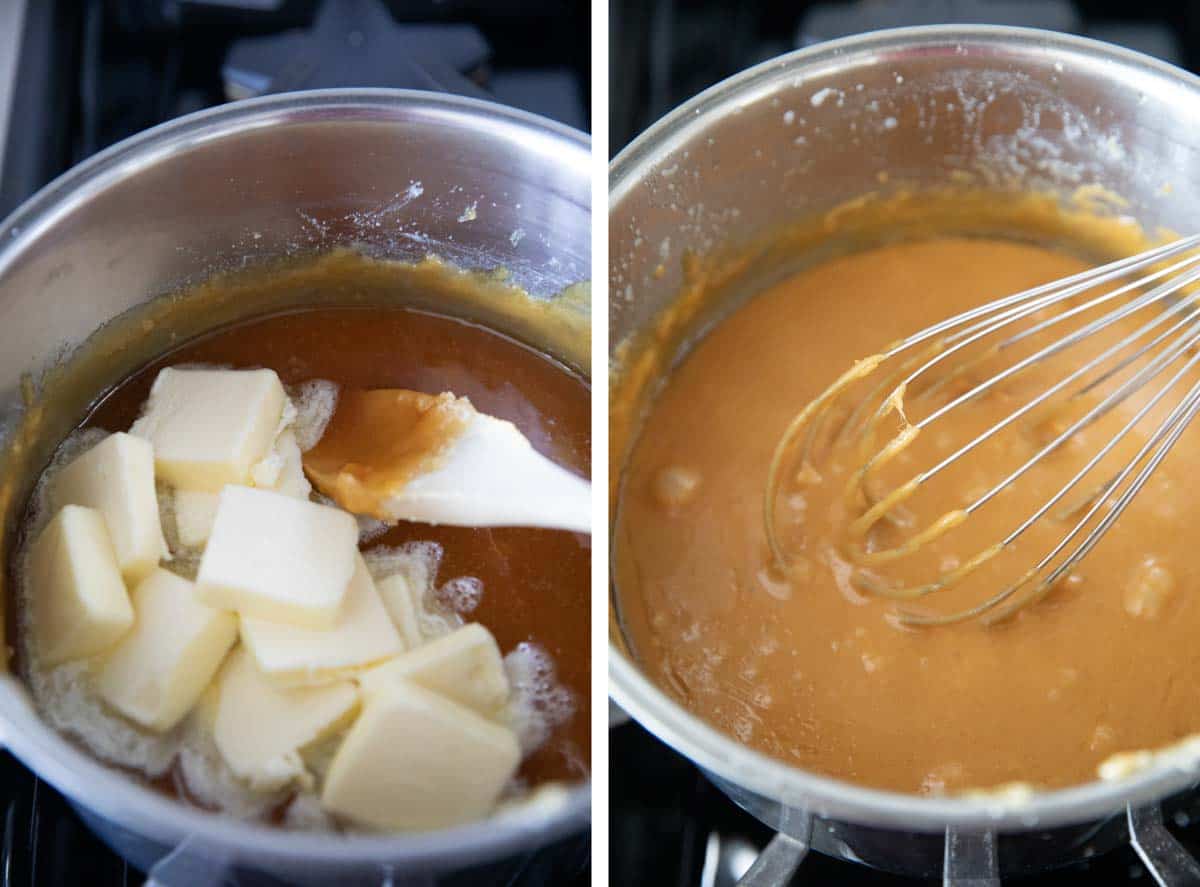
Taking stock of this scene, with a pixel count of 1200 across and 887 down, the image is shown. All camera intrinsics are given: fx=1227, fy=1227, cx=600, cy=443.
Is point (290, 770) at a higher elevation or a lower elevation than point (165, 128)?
lower

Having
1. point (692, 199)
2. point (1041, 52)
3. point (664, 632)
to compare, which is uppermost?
point (1041, 52)

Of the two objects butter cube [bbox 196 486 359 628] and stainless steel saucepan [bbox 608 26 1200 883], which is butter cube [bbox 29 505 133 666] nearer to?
butter cube [bbox 196 486 359 628]

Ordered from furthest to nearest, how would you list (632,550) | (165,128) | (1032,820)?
(632,550), (165,128), (1032,820)

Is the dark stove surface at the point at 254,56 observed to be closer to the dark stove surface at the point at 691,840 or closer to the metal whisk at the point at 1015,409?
the metal whisk at the point at 1015,409

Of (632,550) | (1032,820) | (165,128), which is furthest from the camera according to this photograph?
(632,550)

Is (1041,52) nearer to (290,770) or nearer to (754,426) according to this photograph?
(754,426)

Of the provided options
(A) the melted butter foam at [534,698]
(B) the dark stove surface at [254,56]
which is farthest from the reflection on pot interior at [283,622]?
(B) the dark stove surface at [254,56]

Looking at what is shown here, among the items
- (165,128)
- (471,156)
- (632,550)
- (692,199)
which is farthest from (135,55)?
(632,550)

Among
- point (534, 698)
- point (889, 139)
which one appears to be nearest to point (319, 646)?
point (534, 698)

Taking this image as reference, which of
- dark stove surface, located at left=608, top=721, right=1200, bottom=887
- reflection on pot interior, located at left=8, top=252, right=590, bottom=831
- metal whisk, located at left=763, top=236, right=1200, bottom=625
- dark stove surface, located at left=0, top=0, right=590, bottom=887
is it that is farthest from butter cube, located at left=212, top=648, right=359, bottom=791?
dark stove surface, located at left=0, top=0, right=590, bottom=887
